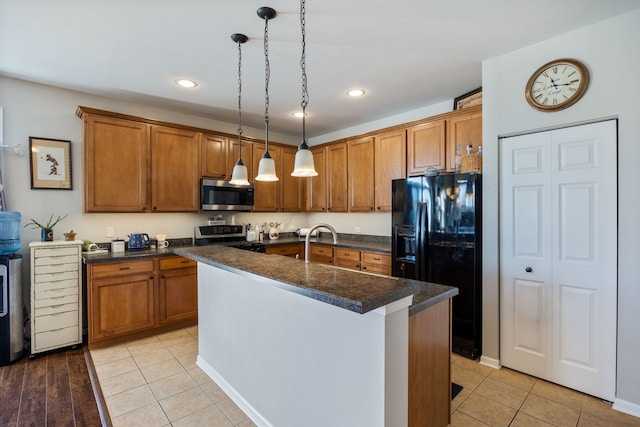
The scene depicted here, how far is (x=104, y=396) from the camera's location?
2188 millimetres

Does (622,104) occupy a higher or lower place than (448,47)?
lower

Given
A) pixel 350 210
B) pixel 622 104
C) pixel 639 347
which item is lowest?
pixel 639 347

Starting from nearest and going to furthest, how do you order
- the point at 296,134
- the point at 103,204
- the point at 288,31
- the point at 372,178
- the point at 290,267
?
the point at 290,267
the point at 288,31
the point at 103,204
the point at 372,178
the point at 296,134

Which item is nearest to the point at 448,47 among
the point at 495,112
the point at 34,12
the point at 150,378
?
the point at 495,112

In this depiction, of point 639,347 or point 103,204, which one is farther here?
point 103,204

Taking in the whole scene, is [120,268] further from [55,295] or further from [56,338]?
[56,338]

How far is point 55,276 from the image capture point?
281cm

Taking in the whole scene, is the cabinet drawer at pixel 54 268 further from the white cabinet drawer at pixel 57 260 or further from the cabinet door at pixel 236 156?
the cabinet door at pixel 236 156

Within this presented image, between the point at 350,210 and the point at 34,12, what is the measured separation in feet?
11.2

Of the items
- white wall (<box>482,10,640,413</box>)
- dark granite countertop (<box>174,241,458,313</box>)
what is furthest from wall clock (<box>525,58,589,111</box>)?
dark granite countertop (<box>174,241,458,313</box>)

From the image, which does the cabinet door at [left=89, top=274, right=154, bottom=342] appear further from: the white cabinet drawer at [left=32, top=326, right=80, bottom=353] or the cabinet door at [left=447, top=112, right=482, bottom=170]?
the cabinet door at [left=447, top=112, right=482, bottom=170]

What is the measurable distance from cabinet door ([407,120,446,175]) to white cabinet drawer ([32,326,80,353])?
151 inches

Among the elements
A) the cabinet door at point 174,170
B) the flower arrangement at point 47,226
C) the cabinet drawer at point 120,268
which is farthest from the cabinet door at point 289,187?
the flower arrangement at point 47,226

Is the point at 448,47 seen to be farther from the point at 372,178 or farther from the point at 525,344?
the point at 525,344
